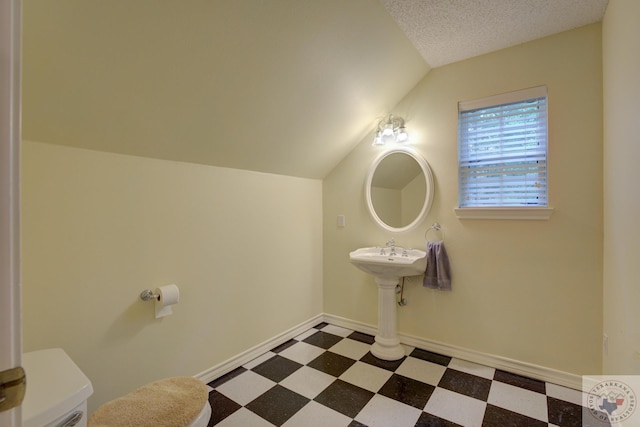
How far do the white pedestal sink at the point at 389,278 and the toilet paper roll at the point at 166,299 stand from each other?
4.21 feet

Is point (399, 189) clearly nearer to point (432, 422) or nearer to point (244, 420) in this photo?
point (432, 422)

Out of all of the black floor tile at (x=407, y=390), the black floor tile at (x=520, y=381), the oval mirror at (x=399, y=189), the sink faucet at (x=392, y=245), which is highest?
the oval mirror at (x=399, y=189)

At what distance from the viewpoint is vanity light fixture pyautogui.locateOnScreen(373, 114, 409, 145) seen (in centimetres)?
251

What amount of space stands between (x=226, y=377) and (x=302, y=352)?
2.08ft

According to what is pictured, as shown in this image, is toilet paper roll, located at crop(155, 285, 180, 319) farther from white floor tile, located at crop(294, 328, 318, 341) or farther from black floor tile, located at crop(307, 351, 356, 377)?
white floor tile, located at crop(294, 328, 318, 341)

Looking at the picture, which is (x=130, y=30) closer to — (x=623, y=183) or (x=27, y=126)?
(x=27, y=126)

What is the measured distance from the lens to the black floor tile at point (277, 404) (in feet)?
5.61

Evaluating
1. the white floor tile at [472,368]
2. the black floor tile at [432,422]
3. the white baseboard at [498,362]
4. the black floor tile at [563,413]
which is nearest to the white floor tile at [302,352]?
the white baseboard at [498,362]

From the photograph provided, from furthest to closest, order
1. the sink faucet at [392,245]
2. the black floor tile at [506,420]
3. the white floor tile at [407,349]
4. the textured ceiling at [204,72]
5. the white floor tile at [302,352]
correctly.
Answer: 1. the sink faucet at [392,245]
2. the white floor tile at [407,349]
3. the white floor tile at [302,352]
4. the black floor tile at [506,420]
5. the textured ceiling at [204,72]

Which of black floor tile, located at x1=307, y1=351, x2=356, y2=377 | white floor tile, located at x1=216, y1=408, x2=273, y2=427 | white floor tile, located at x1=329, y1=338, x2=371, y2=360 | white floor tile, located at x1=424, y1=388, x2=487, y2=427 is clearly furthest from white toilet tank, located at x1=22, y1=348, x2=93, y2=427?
white floor tile, located at x1=329, y1=338, x2=371, y2=360

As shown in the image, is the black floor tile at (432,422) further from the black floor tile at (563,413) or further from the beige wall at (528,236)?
the beige wall at (528,236)

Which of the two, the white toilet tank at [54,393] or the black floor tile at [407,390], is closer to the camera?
the white toilet tank at [54,393]

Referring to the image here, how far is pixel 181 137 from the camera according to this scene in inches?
68.6

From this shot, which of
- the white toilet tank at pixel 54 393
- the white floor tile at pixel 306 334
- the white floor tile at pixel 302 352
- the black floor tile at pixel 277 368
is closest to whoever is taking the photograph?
the white toilet tank at pixel 54 393
